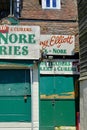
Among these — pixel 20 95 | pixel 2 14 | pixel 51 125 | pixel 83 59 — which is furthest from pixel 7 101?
pixel 2 14

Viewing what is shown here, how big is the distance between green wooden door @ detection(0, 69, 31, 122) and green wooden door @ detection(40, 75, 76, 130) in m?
0.62

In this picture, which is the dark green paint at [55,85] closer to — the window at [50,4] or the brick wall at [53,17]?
the brick wall at [53,17]

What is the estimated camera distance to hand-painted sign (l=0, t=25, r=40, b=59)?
18047mm

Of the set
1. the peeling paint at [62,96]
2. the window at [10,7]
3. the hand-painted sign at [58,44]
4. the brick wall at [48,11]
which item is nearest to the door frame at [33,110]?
the peeling paint at [62,96]

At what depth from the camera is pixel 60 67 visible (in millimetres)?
18781

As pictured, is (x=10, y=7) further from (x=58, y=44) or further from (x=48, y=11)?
(x=58, y=44)

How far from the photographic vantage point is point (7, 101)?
717 inches

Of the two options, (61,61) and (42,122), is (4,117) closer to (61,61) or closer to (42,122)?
(42,122)

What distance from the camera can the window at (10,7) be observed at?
22708 mm

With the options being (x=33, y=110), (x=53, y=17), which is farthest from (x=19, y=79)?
(x=53, y=17)

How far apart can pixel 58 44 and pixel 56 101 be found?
2.49 meters

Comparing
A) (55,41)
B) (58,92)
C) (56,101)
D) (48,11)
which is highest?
(48,11)

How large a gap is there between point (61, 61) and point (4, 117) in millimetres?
3296

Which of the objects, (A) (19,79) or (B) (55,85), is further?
(B) (55,85)
